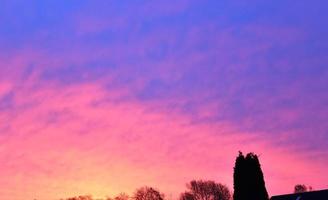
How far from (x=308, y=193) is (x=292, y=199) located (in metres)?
2.19

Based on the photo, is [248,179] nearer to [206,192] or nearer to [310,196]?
[310,196]

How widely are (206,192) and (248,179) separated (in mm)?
69002

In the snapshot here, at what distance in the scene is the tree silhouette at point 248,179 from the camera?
64.6 meters

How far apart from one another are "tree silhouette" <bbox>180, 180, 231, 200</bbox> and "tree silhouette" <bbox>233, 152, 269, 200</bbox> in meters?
66.1

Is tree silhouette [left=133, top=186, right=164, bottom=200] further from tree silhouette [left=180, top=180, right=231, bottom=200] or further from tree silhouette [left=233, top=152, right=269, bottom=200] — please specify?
tree silhouette [left=233, top=152, right=269, bottom=200]

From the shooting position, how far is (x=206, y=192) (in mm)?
133250

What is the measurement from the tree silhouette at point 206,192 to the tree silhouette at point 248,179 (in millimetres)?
66081

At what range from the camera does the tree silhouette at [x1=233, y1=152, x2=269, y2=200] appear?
6462 cm

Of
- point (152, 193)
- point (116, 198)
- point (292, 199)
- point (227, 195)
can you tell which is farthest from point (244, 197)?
point (116, 198)

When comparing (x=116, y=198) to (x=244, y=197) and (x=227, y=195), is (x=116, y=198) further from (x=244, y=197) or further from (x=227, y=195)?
(x=244, y=197)

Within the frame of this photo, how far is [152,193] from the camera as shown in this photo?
140375 millimetres

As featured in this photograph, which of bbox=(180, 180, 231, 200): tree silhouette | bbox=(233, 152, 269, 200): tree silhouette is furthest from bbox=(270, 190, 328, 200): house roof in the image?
bbox=(180, 180, 231, 200): tree silhouette

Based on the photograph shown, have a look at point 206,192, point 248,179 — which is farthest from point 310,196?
point 206,192

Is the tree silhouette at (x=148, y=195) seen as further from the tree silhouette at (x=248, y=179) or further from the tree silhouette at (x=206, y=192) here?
the tree silhouette at (x=248, y=179)
